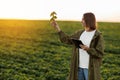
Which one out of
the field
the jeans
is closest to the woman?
the jeans

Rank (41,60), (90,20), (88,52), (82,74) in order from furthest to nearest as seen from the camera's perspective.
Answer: (41,60), (82,74), (90,20), (88,52)

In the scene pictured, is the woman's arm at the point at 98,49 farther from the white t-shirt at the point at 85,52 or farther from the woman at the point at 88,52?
the white t-shirt at the point at 85,52

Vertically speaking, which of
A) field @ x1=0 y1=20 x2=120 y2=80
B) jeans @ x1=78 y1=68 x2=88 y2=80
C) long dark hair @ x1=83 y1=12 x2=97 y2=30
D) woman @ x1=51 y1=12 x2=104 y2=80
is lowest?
field @ x1=0 y1=20 x2=120 y2=80

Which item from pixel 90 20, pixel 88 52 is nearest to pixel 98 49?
pixel 88 52

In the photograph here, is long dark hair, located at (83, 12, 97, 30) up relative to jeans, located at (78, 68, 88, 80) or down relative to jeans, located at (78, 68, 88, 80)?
up

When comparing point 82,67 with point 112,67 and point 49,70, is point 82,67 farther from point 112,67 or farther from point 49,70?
point 112,67

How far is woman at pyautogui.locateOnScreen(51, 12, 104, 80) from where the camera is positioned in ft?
26.5

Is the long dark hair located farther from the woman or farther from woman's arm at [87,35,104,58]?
woman's arm at [87,35,104,58]

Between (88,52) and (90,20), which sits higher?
(90,20)

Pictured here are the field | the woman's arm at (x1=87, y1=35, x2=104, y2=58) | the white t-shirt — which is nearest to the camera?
the woman's arm at (x1=87, y1=35, x2=104, y2=58)

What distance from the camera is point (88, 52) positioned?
796 cm

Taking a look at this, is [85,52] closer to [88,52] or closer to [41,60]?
[88,52]

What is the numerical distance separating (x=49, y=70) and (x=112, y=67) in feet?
10.7

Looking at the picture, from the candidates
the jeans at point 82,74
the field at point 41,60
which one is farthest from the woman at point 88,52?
the field at point 41,60
